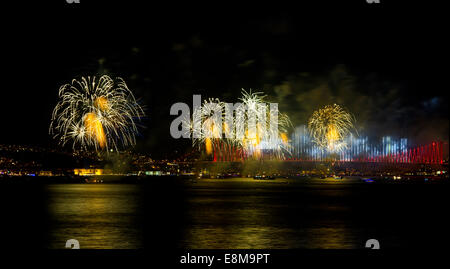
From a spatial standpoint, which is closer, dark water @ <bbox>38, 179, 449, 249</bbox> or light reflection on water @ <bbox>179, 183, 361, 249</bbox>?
light reflection on water @ <bbox>179, 183, 361, 249</bbox>

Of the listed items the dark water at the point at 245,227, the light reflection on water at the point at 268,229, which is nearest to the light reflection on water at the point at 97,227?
the dark water at the point at 245,227

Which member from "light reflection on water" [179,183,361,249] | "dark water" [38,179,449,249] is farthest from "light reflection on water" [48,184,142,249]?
"light reflection on water" [179,183,361,249]

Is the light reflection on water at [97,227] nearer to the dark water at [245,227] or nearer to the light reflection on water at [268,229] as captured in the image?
the dark water at [245,227]

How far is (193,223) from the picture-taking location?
1690 inches

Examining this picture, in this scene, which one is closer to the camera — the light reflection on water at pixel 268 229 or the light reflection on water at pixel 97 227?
the light reflection on water at pixel 268 229

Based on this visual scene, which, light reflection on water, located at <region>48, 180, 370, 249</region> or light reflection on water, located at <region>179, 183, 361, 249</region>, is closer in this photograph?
light reflection on water, located at <region>179, 183, 361, 249</region>

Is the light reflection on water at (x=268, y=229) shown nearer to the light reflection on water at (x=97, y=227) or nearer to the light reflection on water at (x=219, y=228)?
the light reflection on water at (x=219, y=228)

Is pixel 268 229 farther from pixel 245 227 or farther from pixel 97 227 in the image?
pixel 97 227

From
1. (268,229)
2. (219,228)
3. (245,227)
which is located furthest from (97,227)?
(268,229)

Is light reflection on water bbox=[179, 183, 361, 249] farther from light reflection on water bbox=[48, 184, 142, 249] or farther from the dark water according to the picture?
light reflection on water bbox=[48, 184, 142, 249]

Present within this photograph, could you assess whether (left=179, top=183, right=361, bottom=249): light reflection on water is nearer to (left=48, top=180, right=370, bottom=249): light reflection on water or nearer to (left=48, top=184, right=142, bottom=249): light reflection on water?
(left=48, top=180, right=370, bottom=249): light reflection on water
